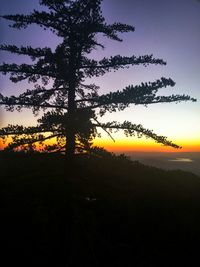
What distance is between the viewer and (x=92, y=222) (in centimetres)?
1115

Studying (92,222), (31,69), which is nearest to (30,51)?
(31,69)

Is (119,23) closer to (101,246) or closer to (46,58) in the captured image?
(46,58)

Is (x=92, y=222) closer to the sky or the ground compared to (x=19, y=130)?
closer to the ground

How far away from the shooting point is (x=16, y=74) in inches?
514

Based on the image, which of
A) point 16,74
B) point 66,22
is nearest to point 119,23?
point 66,22

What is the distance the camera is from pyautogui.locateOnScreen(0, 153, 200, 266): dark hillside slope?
1021cm

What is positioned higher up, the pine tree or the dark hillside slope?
the pine tree

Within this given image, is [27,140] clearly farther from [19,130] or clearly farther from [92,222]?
[92,222]

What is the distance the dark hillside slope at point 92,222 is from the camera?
10211 millimetres

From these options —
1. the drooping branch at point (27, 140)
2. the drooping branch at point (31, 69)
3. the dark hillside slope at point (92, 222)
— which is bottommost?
the dark hillside slope at point (92, 222)

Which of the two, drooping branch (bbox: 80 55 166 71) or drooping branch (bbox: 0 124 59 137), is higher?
drooping branch (bbox: 80 55 166 71)

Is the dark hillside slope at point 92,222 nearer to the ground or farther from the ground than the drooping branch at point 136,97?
nearer to the ground

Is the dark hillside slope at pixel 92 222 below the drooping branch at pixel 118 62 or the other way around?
below

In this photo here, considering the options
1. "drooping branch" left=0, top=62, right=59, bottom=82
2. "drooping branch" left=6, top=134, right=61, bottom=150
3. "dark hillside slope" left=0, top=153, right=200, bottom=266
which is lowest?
"dark hillside slope" left=0, top=153, right=200, bottom=266
